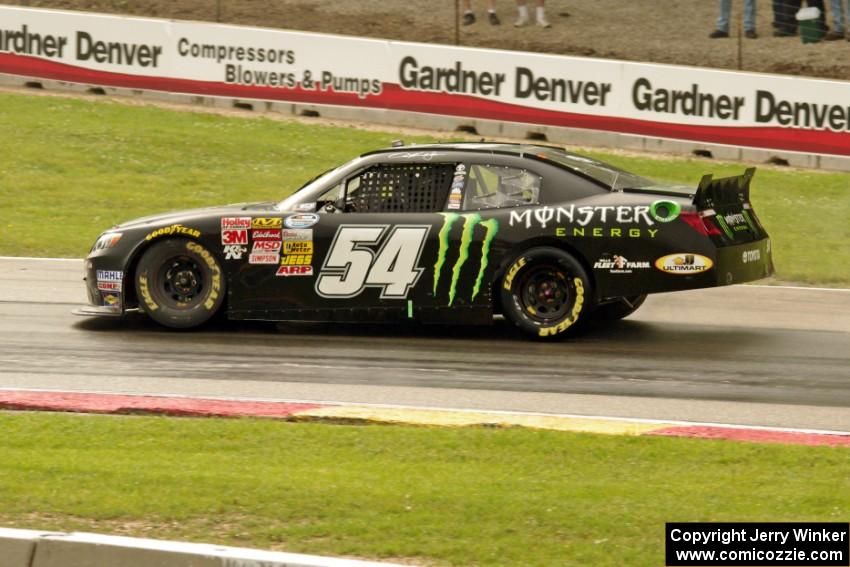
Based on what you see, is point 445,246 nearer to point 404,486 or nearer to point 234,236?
point 234,236

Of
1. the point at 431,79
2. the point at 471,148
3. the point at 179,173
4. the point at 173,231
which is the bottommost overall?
the point at 173,231

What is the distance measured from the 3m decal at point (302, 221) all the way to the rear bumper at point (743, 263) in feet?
9.89

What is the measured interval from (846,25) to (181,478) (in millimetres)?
18252

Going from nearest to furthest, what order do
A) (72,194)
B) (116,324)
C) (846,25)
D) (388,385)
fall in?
1. (388,385)
2. (116,324)
3. (72,194)
4. (846,25)

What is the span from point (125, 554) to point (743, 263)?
6164 mm

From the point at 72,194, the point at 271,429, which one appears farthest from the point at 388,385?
the point at 72,194

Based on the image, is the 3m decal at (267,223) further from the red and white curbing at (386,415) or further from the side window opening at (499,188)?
the red and white curbing at (386,415)

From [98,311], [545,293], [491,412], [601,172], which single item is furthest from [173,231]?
[491,412]

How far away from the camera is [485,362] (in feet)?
32.4

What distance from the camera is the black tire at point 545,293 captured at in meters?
10.3

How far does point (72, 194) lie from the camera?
18.1 m

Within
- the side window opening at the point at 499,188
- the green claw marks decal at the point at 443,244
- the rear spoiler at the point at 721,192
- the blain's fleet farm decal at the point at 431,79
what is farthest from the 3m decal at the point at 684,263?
the blain's fleet farm decal at the point at 431,79

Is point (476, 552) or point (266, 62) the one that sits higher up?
point (266, 62)

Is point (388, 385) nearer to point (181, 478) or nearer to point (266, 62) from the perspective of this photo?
point (181, 478)
